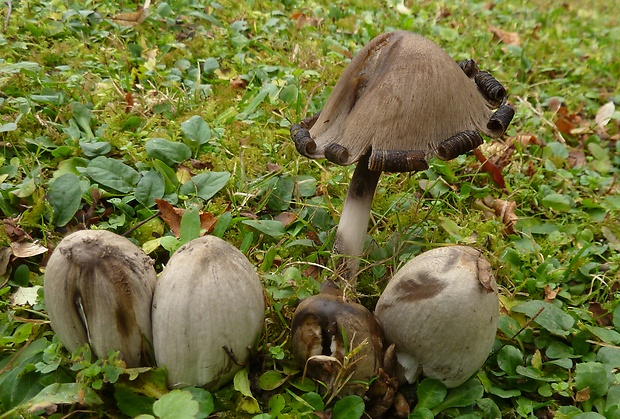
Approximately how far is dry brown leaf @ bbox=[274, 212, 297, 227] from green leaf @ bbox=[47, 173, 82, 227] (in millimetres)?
840

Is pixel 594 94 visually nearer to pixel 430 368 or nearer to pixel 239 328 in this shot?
pixel 430 368

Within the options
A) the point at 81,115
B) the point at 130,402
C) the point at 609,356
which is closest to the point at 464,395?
the point at 609,356

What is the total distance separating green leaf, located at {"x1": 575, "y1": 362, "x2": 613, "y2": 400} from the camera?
191 centimetres

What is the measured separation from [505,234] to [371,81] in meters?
1.26

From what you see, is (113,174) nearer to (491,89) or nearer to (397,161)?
(397,161)

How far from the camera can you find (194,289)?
1.51 meters

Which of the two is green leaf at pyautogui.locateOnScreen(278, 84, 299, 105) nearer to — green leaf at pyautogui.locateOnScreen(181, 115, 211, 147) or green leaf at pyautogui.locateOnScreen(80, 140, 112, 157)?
green leaf at pyautogui.locateOnScreen(181, 115, 211, 147)

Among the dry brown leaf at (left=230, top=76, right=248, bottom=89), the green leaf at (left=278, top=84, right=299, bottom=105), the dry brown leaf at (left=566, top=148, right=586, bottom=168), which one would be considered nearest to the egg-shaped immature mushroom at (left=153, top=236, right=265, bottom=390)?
the green leaf at (left=278, top=84, right=299, bottom=105)

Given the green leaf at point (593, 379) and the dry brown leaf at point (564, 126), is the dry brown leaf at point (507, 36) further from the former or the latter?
the green leaf at point (593, 379)

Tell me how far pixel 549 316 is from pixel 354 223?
31.6 inches

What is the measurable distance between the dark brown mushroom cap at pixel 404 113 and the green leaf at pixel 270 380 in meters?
0.70

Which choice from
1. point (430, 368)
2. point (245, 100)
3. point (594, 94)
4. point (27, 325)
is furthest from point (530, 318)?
point (594, 94)

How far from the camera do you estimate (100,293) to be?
148cm

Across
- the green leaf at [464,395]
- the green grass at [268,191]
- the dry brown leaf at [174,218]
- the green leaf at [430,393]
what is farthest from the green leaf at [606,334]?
the dry brown leaf at [174,218]
